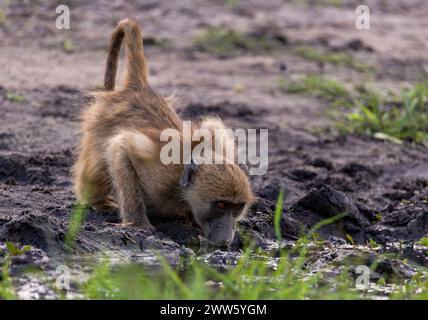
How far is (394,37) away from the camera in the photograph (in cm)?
1525

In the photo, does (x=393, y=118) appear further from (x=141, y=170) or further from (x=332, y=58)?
(x=141, y=170)

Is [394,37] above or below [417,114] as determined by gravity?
above

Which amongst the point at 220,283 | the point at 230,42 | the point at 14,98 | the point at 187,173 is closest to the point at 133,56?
the point at 187,173

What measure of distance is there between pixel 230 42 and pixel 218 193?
7.48 meters

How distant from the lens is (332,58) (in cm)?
1359

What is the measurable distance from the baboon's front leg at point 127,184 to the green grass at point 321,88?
508 cm

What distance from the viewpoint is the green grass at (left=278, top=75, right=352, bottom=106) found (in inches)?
472

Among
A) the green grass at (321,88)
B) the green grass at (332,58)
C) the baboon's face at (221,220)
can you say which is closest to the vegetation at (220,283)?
the baboon's face at (221,220)

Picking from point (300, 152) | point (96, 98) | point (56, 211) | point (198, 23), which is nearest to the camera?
point (56, 211)

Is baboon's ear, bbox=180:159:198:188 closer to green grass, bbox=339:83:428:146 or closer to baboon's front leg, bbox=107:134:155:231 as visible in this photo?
baboon's front leg, bbox=107:134:155:231

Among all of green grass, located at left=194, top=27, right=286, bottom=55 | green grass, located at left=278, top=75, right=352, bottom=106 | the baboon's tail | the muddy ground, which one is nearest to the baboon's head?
the muddy ground
